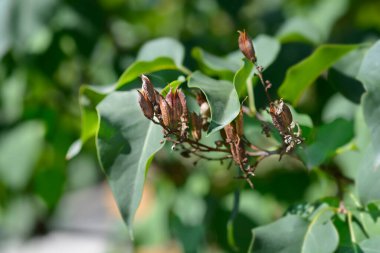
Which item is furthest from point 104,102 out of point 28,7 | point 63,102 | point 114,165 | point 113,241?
point 113,241

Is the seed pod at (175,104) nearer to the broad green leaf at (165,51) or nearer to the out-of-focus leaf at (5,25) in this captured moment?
the broad green leaf at (165,51)

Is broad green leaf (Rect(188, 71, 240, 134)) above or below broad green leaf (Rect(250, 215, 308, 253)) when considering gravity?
above

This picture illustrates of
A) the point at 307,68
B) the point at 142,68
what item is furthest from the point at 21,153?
the point at 307,68

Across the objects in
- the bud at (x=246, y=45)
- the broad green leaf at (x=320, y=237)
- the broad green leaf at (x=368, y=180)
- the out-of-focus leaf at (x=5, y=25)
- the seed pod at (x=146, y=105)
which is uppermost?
the bud at (x=246, y=45)

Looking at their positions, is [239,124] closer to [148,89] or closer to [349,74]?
[148,89]

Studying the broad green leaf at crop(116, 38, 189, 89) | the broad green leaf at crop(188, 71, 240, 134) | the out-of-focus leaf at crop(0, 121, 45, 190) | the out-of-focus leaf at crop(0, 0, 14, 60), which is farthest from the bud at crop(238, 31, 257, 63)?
the out-of-focus leaf at crop(0, 121, 45, 190)

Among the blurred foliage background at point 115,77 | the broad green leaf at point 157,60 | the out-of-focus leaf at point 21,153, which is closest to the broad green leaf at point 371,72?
the broad green leaf at point 157,60

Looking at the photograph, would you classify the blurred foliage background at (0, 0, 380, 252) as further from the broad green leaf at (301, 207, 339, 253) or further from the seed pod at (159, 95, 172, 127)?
the seed pod at (159, 95, 172, 127)
